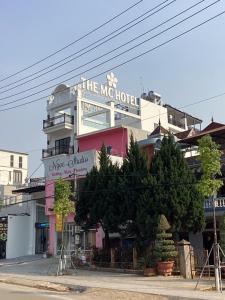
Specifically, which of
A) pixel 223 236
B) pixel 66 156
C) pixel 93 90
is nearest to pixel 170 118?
pixel 93 90

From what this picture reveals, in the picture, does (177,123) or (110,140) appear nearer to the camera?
(110,140)

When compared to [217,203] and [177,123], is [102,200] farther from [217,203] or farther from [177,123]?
[177,123]

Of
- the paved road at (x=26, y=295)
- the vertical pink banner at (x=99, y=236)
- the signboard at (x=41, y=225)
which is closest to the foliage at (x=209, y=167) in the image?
the paved road at (x=26, y=295)

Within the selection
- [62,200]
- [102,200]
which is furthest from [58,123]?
[62,200]

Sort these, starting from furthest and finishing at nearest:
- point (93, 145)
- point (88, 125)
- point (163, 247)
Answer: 1. point (88, 125)
2. point (93, 145)
3. point (163, 247)

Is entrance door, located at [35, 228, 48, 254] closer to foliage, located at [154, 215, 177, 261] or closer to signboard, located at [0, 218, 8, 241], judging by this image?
signboard, located at [0, 218, 8, 241]

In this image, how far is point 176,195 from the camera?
28812 millimetres

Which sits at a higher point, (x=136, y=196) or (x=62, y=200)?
(x=136, y=196)

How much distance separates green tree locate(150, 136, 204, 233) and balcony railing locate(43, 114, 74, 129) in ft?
75.7

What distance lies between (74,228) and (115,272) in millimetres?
11258

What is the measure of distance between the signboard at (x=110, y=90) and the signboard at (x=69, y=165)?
39.6 feet

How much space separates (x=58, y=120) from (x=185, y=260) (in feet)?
100

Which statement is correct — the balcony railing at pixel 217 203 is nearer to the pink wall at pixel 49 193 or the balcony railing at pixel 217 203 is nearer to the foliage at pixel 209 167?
the foliage at pixel 209 167

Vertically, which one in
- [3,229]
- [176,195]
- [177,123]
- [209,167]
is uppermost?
[177,123]
